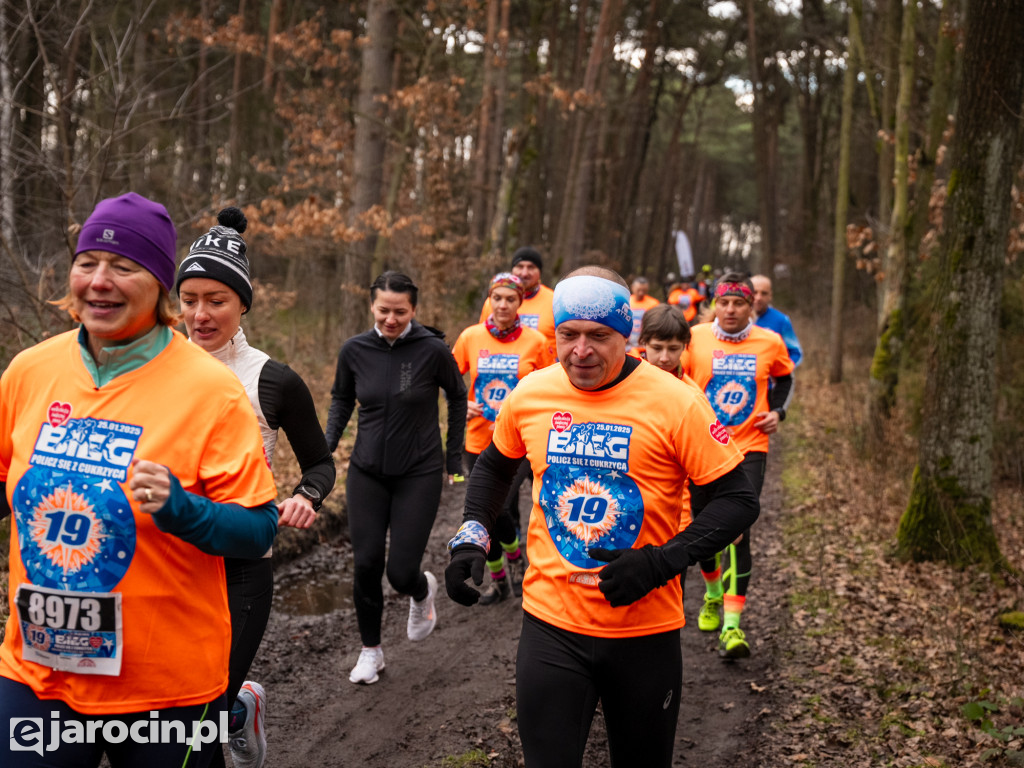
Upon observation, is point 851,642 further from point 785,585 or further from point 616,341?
point 616,341

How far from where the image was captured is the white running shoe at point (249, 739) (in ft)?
13.6

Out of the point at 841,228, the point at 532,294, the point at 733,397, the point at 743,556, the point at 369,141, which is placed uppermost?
the point at 369,141

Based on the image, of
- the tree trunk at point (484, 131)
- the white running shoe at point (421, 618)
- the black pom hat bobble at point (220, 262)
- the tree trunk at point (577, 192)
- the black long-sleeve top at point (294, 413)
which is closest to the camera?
the black pom hat bobble at point (220, 262)

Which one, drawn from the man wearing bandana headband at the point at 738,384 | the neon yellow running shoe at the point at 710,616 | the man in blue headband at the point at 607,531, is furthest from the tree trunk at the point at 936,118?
the man in blue headband at the point at 607,531

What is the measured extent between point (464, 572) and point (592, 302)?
107 cm

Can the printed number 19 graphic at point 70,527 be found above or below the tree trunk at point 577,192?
below

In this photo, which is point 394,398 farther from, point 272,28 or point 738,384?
point 272,28

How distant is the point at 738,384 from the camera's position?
680cm

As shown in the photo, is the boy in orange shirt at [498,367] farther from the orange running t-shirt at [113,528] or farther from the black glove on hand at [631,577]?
the orange running t-shirt at [113,528]

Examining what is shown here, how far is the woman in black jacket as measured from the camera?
5.75m

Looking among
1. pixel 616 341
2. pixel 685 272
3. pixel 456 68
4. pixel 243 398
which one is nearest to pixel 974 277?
pixel 616 341

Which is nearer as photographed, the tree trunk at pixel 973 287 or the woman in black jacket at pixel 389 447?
the woman in black jacket at pixel 389 447

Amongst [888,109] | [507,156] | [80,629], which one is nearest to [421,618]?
[80,629]

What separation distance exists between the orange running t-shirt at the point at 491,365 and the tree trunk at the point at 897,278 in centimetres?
703
